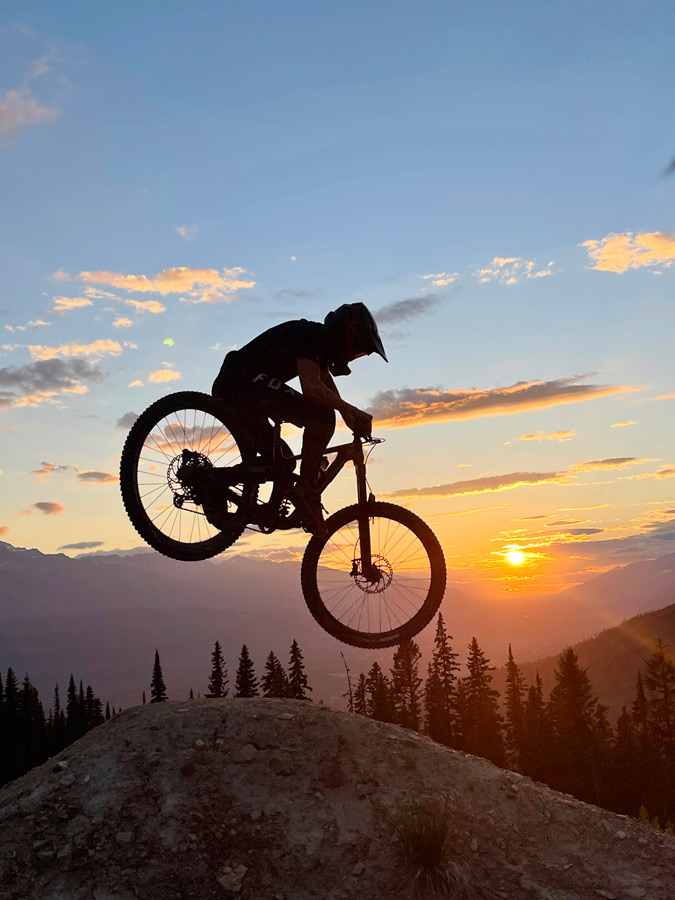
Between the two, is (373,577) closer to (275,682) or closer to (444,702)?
(275,682)

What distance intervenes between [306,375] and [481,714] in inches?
2993

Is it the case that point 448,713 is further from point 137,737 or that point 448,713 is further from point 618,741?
point 137,737

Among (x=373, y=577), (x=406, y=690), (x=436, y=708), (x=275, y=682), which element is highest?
(x=373, y=577)

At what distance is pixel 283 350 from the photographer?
996 cm

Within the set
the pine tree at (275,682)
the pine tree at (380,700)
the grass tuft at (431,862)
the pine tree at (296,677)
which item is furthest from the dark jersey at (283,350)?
the pine tree at (275,682)

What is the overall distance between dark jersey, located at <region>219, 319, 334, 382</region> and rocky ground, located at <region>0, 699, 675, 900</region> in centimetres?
757

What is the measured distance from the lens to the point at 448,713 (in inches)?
3127

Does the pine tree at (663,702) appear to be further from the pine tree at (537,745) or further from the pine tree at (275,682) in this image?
the pine tree at (275,682)

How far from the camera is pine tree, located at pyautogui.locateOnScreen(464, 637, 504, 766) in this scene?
76188 millimetres

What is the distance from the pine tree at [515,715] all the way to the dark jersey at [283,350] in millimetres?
78990

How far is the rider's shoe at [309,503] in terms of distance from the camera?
9.64 metres

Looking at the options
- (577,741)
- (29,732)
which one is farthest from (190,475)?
(29,732)

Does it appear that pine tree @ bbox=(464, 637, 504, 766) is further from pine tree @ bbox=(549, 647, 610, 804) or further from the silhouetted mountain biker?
the silhouetted mountain biker

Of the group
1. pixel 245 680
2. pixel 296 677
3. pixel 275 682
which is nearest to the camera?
pixel 296 677
